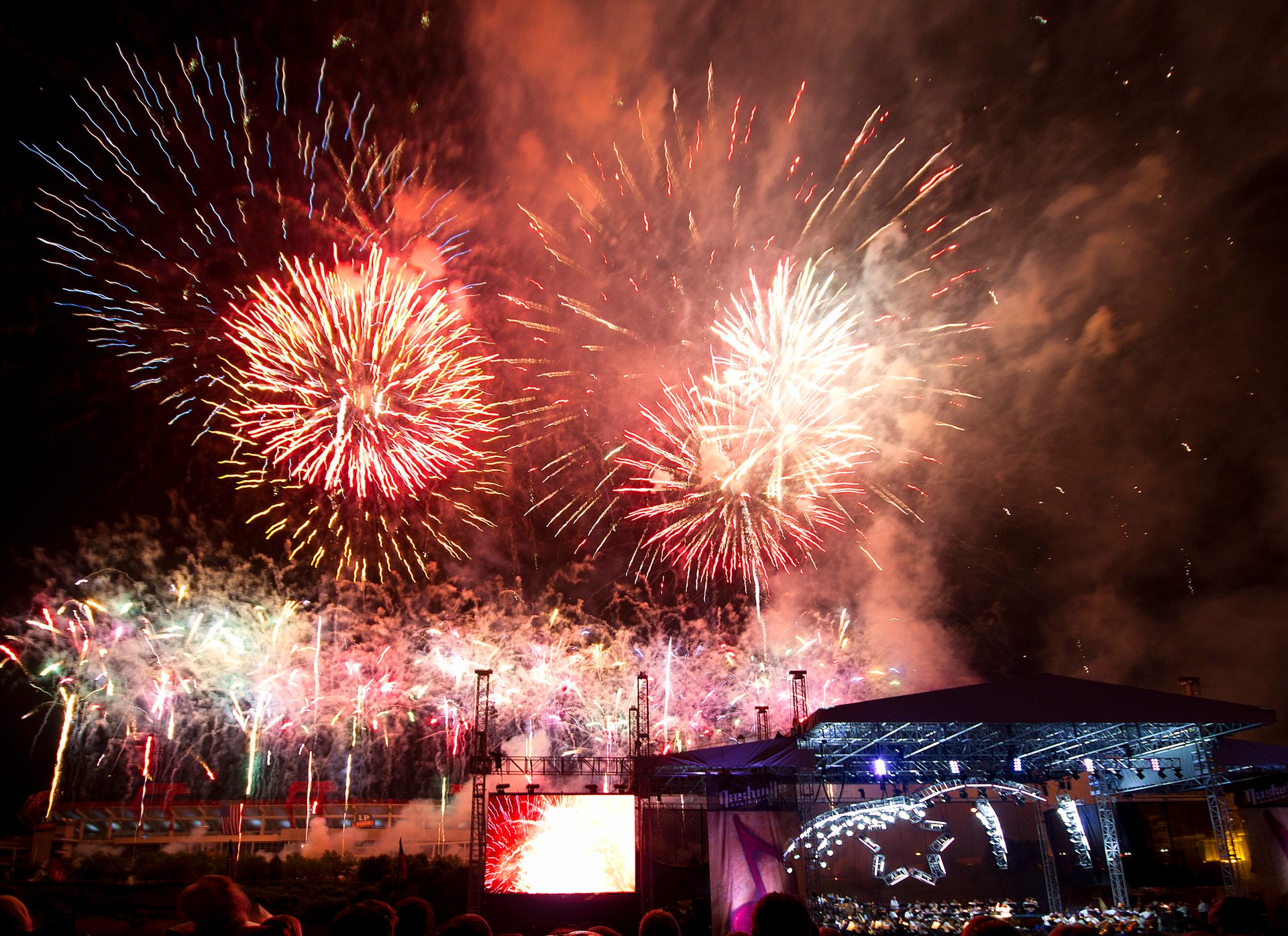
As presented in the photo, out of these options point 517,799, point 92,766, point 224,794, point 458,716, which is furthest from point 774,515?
point 92,766

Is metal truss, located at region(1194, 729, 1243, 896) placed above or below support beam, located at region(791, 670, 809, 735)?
below

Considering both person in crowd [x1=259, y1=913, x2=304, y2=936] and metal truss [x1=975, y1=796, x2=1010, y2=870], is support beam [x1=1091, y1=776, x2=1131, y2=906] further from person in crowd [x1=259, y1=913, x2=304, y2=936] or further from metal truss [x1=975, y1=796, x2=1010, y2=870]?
person in crowd [x1=259, y1=913, x2=304, y2=936]

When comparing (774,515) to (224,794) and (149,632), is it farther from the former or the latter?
(224,794)

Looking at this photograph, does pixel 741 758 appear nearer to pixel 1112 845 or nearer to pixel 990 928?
pixel 1112 845

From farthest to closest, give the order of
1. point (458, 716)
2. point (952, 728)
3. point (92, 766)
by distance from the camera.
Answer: point (92, 766) < point (458, 716) < point (952, 728)

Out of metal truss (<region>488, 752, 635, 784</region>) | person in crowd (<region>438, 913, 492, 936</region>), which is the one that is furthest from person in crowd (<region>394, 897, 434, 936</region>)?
metal truss (<region>488, 752, 635, 784</region>)

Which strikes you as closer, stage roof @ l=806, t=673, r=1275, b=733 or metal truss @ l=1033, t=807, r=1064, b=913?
stage roof @ l=806, t=673, r=1275, b=733

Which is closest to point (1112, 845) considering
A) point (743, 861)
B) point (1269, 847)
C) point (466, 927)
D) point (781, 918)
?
point (1269, 847)
